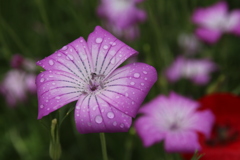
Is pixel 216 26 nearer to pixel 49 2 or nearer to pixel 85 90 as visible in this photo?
pixel 49 2

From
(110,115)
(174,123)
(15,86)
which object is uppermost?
(110,115)

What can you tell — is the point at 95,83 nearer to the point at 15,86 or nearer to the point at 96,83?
the point at 96,83

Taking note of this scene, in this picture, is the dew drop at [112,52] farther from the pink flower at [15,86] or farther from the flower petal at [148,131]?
the pink flower at [15,86]

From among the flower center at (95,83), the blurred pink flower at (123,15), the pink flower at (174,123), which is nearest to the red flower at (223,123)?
the pink flower at (174,123)

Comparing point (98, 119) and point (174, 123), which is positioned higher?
point (98, 119)

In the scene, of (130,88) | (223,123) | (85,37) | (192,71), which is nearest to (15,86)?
(85,37)

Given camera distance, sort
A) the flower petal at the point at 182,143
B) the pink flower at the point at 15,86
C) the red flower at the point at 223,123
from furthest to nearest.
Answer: the pink flower at the point at 15,86 → the red flower at the point at 223,123 → the flower petal at the point at 182,143

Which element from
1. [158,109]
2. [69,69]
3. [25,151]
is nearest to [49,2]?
[25,151]
